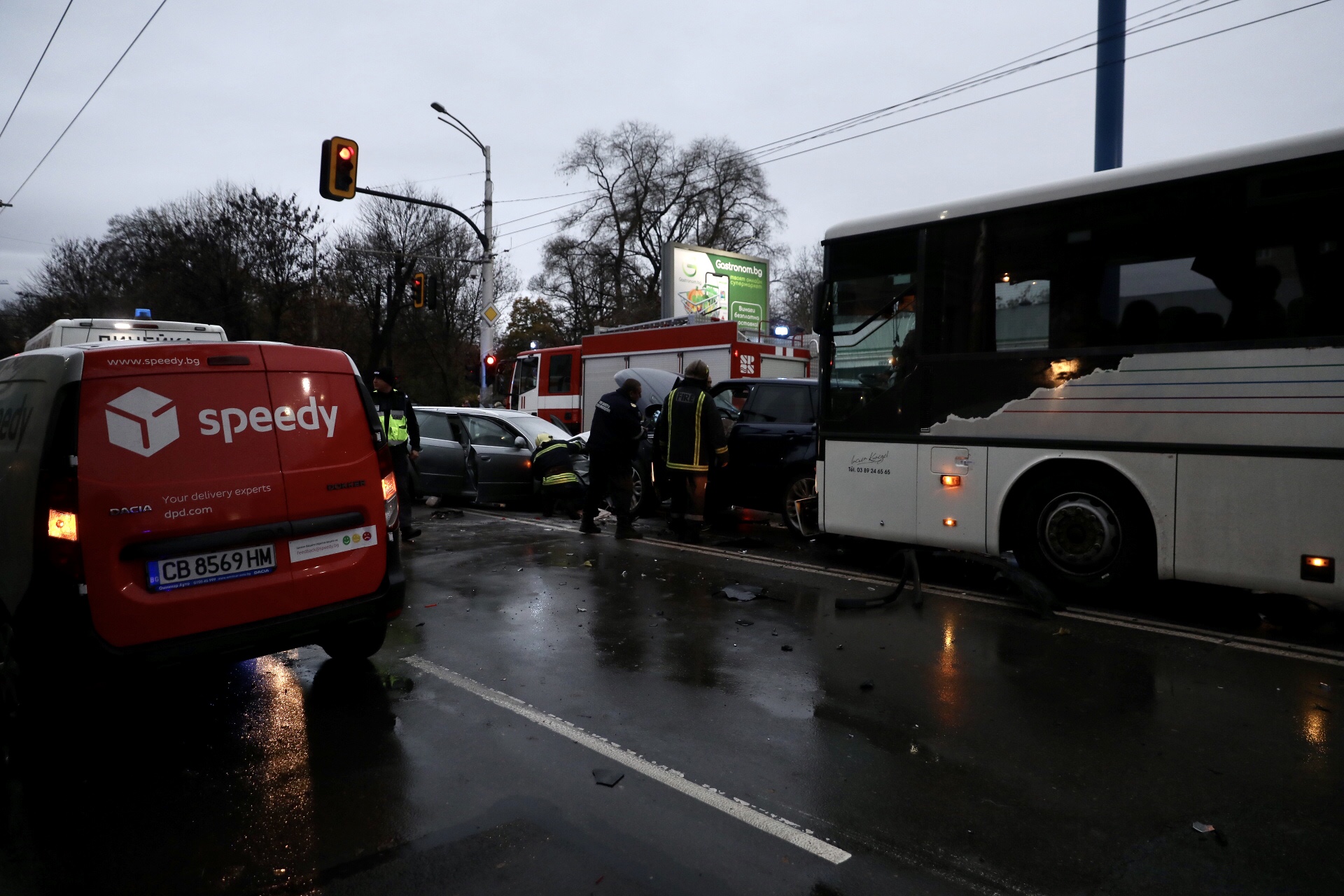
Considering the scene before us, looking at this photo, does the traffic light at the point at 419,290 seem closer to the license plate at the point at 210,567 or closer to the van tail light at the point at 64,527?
the license plate at the point at 210,567

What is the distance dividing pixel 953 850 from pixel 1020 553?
13.9ft

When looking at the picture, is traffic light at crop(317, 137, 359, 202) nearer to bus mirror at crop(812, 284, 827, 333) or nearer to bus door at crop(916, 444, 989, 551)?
bus mirror at crop(812, 284, 827, 333)

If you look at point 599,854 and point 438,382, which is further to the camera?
point 438,382

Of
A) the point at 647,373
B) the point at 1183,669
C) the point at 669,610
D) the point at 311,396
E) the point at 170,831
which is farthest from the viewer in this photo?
the point at 647,373

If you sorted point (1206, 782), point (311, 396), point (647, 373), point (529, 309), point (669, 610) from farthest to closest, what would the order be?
point (529, 309) < point (647, 373) < point (669, 610) < point (311, 396) < point (1206, 782)

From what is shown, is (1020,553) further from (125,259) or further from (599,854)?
(125,259)

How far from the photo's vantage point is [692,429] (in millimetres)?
9609

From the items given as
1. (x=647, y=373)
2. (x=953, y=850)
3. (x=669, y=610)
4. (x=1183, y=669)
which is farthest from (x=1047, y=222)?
(x=647, y=373)

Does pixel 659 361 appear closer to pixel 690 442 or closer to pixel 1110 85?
pixel 690 442

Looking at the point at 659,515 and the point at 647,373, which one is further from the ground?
the point at 647,373

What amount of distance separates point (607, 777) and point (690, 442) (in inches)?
246

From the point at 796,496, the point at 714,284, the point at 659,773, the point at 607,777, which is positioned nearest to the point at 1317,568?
the point at 659,773

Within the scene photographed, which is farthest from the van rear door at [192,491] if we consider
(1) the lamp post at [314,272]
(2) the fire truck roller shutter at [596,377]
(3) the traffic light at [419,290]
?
(1) the lamp post at [314,272]

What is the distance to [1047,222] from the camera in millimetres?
6664
